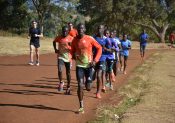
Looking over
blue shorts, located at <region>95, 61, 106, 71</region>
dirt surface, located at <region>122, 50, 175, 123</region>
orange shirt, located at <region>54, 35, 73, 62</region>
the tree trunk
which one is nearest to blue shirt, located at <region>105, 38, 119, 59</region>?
blue shorts, located at <region>95, 61, 106, 71</region>

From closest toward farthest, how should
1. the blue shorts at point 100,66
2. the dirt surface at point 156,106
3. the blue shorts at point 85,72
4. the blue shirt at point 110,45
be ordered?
the dirt surface at point 156,106, the blue shorts at point 85,72, the blue shorts at point 100,66, the blue shirt at point 110,45

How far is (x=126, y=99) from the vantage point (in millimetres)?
12320

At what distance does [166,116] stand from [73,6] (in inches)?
1744

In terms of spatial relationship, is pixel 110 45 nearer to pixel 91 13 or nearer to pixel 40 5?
pixel 40 5

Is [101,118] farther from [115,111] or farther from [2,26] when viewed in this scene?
[2,26]

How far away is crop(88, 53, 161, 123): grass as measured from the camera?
9.89 m

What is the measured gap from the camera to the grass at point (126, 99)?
9891 mm

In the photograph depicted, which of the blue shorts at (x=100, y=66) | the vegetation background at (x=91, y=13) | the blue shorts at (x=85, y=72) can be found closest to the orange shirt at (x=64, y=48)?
the blue shorts at (x=100, y=66)

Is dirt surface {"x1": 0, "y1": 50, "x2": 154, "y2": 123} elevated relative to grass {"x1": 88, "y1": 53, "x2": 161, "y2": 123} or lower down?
elevated

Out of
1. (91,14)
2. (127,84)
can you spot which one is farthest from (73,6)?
(127,84)

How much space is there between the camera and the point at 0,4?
51.0 meters

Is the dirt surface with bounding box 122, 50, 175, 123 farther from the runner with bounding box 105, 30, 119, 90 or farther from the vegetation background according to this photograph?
the vegetation background

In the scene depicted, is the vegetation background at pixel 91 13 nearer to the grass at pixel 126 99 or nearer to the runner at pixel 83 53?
the grass at pixel 126 99

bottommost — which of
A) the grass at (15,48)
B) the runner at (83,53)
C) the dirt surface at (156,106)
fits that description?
the dirt surface at (156,106)
